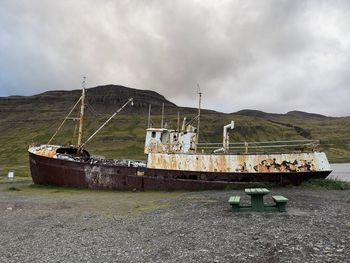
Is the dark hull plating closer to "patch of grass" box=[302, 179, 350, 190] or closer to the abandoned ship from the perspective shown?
the abandoned ship

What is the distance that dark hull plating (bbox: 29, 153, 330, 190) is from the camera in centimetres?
2644

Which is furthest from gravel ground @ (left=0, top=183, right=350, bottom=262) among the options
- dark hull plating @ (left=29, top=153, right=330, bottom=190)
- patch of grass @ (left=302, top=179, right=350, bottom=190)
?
dark hull plating @ (left=29, top=153, right=330, bottom=190)

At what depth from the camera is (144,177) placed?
90.5 ft

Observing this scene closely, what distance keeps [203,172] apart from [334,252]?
18.1m

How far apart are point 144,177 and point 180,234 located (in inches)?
637

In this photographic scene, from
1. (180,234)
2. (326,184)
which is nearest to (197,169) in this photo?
(326,184)

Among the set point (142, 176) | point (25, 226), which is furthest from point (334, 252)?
point (142, 176)

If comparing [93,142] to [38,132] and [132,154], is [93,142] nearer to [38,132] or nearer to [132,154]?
[132,154]

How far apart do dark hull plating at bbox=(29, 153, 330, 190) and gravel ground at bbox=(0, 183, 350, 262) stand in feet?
26.5

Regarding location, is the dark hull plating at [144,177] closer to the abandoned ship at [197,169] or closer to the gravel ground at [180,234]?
the abandoned ship at [197,169]

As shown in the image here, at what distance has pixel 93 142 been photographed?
14750 cm

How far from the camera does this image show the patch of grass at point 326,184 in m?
24.9

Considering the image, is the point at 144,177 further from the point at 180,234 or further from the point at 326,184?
the point at 180,234

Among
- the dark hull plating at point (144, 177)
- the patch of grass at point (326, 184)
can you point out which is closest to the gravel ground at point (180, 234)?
the patch of grass at point (326, 184)
